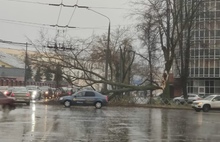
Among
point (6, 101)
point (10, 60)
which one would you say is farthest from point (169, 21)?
point (10, 60)

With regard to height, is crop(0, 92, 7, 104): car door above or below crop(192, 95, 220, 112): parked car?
above

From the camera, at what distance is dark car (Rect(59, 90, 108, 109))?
120 ft

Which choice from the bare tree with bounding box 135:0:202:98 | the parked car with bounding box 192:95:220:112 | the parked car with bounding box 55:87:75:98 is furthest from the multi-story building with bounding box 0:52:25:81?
the parked car with bounding box 192:95:220:112

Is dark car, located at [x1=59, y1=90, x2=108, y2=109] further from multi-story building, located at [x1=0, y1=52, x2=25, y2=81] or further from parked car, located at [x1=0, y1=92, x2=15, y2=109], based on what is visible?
multi-story building, located at [x1=0, y1=52, x2=25, y2=81]

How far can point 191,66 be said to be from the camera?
264ft

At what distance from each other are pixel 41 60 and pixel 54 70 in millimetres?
1713

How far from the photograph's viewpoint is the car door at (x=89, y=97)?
120 ft

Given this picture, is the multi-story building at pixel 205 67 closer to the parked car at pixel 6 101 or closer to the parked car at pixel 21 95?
the parked car at pixel 21 95

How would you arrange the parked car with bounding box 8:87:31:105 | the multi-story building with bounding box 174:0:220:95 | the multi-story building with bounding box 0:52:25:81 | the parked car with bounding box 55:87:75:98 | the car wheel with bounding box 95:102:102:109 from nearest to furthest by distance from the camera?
the car wheel with bounding box 95:102:102:109 → the parked car with bounding box 8:87:31:105 → the parked car with bounding box 55:87:75:98 → the multi-story building with bounding box 174:0:220:95 → the multi-story building with bounding box 0:52:25:81

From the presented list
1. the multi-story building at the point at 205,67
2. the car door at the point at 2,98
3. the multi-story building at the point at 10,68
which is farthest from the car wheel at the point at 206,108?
the multi-story building at the point at 10,68

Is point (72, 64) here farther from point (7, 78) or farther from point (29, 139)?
point (7, 78)

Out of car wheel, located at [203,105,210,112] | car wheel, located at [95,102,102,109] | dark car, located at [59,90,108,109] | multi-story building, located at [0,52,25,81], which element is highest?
multi-story building, located at [0,52,25,81]

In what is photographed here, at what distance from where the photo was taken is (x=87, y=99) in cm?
3678

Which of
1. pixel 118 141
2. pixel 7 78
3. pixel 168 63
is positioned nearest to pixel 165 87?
pixel 168 63
